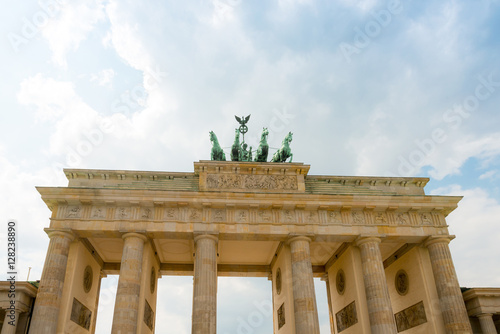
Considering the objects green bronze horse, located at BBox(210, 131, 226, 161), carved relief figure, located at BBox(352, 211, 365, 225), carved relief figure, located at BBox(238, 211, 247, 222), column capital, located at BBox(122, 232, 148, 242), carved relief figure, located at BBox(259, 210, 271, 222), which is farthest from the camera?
green bronze horse, located at BBox(210, 131, 226, 161)

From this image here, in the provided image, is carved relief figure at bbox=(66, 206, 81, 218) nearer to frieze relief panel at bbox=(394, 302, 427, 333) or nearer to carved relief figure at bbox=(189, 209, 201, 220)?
carved relief figure at bbox=(189, 209, 201, 220)

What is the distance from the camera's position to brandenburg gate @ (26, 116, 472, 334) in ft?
70.3

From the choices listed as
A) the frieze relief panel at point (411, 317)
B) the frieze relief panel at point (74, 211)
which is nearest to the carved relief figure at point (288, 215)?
the frieze relief panel at point (411, 317)

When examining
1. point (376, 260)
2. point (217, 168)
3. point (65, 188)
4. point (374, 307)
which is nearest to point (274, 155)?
point (217, 168)

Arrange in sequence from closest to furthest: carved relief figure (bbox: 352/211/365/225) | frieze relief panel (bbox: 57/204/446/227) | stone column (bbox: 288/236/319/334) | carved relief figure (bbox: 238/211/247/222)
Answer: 1. stone column (bbox: 288/236/319/334)
2. frieze relief panel (bbox: 57/204/446/227)
3. carved relief figure (bbox: 238/211/247/222)
4. carved relief figure (bbox: 352/211/365/225)

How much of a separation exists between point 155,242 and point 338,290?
13.1 m

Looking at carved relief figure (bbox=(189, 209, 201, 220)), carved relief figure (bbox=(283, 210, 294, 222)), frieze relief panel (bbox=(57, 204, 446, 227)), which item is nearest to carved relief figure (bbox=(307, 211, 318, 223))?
frieze relief panel (bbox=(57, 204, 446, 227))

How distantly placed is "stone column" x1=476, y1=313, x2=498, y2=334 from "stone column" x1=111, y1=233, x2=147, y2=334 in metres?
20.1

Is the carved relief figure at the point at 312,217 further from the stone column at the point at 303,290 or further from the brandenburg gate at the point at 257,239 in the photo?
the stone column at the point at 303,290

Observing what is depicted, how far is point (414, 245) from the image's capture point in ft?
82.6

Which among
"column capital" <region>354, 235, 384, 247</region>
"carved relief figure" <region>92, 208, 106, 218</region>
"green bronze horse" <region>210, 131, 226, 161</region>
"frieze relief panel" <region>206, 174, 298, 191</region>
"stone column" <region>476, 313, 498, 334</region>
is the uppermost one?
"green bronze horse" <region>210, 131, 226, 161</region>

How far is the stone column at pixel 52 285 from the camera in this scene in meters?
19.7

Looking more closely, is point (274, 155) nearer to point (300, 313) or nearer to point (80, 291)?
point (300, 313)

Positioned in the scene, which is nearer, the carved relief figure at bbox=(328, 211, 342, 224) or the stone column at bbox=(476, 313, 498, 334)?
the stone column at bbox=(476, 313, 498, 334)
